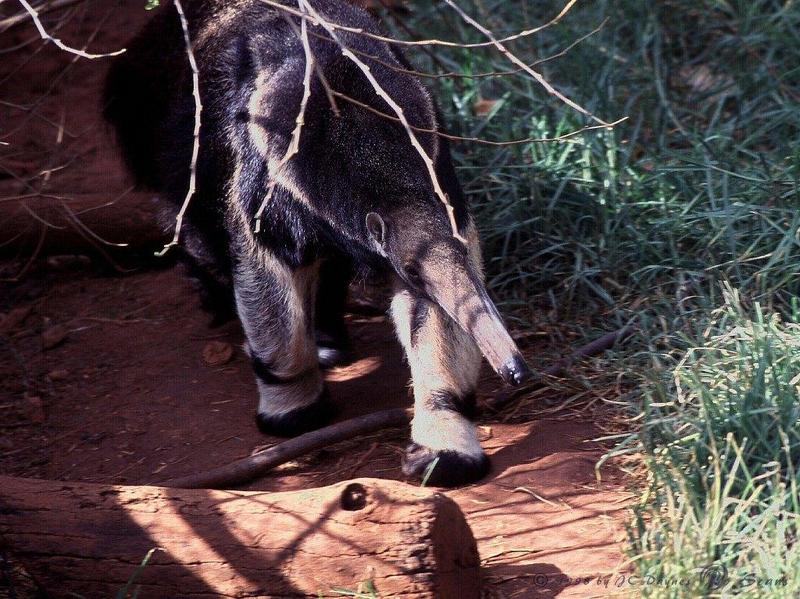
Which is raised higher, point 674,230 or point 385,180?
point 385,180

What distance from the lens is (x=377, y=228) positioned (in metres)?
3.70

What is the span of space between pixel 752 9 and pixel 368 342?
3.22m

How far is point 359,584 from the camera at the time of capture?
2.90 m

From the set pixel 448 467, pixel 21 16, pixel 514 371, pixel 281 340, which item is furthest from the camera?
pixel 21 16

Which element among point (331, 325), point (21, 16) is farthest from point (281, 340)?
point (21, 16)

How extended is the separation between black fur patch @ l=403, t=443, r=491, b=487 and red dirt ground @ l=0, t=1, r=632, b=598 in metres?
0.05

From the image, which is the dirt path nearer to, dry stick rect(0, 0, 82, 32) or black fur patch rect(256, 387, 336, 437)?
black fur patch rect(256, 387, 336, 437)

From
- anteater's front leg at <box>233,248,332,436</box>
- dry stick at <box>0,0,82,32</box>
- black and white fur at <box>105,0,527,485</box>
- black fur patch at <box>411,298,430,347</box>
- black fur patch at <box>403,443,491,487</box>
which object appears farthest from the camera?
dry stick at <box>0,0,82,32</box>

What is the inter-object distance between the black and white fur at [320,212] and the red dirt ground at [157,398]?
0.28 meters

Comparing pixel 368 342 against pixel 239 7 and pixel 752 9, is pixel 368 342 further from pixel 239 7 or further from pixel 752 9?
pixel 752 9

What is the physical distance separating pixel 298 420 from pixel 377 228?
3.76 feet

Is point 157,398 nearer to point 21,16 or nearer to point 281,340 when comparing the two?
point 281,340

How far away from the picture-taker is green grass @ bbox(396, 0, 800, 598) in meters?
3.11

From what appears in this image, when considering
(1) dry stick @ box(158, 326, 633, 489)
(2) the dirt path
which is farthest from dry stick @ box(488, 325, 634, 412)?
(2) the dirt path
